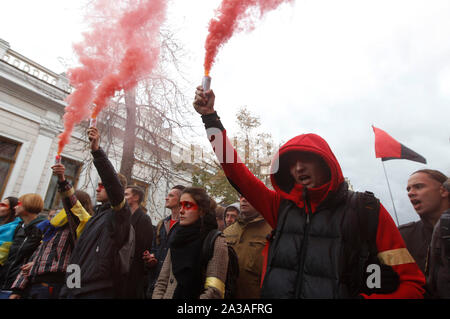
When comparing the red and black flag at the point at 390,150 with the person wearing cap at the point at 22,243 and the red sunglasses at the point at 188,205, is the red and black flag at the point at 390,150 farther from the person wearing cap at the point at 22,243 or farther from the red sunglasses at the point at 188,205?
the person wearing cap at the point at 22,243

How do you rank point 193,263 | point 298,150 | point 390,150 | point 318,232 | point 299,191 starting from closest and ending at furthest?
1. point 318,232
2. point 299,191
3. point 298,150
4. point 193,263
5. point 390,150

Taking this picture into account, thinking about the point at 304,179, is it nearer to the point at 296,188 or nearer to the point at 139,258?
the point at 296,188

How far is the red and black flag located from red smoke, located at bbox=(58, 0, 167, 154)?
14.4ft

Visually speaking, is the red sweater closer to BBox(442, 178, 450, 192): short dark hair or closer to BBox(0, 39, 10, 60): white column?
BBox(442, 178, 450, 192): short dark hair

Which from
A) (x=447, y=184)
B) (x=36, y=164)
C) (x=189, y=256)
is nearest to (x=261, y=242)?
(x=189, y=256)

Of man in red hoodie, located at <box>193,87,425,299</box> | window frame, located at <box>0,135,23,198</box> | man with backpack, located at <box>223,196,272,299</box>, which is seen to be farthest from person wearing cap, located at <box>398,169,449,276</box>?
window frame, located at <box>0,135,23,198</box>

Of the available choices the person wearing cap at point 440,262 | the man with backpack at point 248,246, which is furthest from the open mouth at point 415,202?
the man with backpack at point 248,246

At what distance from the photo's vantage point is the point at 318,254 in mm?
1663

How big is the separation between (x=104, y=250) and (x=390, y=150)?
4662 millimetres

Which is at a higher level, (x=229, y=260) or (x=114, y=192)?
(x=114, y=192)

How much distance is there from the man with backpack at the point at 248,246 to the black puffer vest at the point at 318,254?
3.20 feet

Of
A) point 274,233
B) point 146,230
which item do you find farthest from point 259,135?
point 274,233

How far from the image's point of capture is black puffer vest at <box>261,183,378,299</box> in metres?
1.58

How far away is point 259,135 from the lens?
62.0 ft
